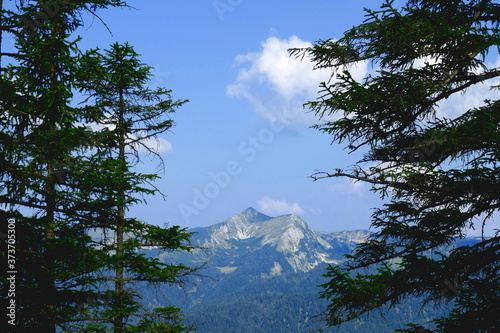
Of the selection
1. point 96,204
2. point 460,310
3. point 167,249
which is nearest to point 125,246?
point 167,249

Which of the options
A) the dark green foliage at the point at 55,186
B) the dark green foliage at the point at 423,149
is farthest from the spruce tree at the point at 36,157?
the dark green foliage at the point at 423,149

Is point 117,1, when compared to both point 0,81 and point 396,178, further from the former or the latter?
point 396,178

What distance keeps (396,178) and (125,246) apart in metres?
7.89

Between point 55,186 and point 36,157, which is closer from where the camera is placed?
point 36,157

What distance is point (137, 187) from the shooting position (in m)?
10.5

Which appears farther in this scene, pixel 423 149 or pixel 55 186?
A: pixel 55 186

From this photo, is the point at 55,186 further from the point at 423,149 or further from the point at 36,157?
the point at 423,149

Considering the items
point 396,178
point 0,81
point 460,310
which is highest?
point 0,81

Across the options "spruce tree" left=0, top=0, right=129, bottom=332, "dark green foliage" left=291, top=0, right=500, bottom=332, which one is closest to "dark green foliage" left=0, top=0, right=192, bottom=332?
"spruce tree" left=0, top=0, right=129, bottom=332

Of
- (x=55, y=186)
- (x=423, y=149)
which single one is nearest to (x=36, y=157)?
(x=55, y=186)

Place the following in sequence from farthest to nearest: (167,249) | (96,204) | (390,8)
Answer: (167,249)
(96,204)
(390,8)

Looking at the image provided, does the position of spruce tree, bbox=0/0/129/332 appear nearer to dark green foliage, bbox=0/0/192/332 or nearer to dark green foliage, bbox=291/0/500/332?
dark green foliage, bbox=0/0/192/332

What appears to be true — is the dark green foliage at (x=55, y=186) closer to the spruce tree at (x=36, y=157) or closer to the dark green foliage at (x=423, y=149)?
the spruce tree at (x=36, y=157)

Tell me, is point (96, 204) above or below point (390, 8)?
below
